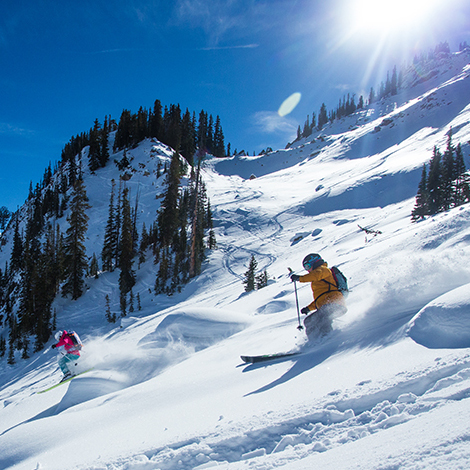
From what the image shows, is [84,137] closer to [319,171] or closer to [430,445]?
[319,171]

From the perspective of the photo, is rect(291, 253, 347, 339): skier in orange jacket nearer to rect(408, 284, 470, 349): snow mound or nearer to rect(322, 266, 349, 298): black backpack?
rect(322, 266, 349, 298): black backpack

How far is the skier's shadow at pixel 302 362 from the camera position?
3.80 m

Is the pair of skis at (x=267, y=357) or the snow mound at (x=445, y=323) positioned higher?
the snow mound at (x=445, y=323)

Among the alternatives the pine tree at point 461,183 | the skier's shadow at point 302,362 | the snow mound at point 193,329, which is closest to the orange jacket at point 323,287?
the skier's shadow at point 302,362

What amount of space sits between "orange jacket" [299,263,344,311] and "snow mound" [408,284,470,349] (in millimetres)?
1723

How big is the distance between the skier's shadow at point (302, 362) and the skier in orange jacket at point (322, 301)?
51cm

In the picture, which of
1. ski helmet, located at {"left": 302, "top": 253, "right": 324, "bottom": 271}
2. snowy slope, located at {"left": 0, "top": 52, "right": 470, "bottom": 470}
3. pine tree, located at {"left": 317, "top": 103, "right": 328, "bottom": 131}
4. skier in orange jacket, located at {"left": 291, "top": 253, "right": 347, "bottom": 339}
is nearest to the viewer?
snowy slope, located at {"left": 0, "top": 52, "right": 470, "bottom": 470}

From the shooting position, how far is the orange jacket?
17.4 feet

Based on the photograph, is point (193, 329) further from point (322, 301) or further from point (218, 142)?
point (218, 142)

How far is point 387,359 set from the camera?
10.5ft

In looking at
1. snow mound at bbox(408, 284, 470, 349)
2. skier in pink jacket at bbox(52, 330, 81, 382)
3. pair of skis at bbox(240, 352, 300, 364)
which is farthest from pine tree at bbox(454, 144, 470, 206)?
skier in pink jacket at bbox(52, 330, 81, 382)

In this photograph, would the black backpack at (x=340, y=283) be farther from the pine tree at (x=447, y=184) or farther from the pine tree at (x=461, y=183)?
the pine tree at (x=461, y=183)

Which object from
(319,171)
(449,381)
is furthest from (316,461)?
(319,171)

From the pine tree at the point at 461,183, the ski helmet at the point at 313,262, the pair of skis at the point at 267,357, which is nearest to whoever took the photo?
the pair of skis at the point at 267,357
